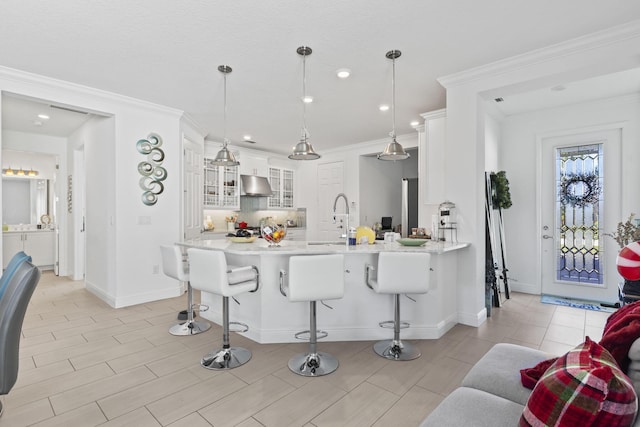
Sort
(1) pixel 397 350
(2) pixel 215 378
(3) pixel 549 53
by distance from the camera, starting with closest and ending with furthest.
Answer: (2) pixel 215 378 < (1) pixel 397 350 < (3) pixel 549 53

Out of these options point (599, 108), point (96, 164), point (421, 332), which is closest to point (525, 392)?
point (421, 332)

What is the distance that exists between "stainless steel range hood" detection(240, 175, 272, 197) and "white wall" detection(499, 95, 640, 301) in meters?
4.64

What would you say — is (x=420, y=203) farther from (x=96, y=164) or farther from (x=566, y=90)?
(x=96, y=164)

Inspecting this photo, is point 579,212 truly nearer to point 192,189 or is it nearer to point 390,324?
point 390,324

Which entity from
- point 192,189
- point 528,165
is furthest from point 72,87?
point 528,165

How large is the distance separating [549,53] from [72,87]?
5.06 m

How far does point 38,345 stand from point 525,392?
13.0 ft

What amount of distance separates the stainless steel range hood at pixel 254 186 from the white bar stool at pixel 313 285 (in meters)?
4.79

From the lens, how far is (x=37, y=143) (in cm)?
575

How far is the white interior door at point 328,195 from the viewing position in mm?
7223

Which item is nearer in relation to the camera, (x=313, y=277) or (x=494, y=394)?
(x=494, y=394)

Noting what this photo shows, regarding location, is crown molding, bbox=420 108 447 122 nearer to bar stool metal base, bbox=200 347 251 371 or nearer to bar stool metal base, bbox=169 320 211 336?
bar stool metal base, bbox=200 347 251 371

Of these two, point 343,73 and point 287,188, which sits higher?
point 343,73

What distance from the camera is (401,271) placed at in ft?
8.64
